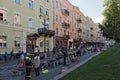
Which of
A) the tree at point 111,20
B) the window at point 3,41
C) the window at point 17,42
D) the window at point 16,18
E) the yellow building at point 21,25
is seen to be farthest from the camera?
the tree at point 111,20

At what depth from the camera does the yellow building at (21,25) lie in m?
36.2

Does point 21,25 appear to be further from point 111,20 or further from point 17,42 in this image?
point 111,20

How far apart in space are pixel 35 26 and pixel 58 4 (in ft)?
52.0

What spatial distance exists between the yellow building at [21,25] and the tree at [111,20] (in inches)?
894

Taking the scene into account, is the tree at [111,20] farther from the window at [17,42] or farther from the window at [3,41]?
the window at [3,41]

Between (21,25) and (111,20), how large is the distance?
33290mm

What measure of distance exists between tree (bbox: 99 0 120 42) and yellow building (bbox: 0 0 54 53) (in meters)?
22.7

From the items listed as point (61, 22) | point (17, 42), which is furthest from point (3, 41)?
point (61, 22)

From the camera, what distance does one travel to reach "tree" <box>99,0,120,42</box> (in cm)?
6719

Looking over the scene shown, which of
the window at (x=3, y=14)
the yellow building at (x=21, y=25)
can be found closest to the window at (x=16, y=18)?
the yellow building at (x=21, y=25)

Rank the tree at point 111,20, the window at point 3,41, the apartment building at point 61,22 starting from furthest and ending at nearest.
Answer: the tree at point 111,20
the apartment building at point 61,22
the window at point 3,41

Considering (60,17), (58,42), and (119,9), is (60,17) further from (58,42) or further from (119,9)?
(119,9)

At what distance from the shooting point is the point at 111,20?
222 ft

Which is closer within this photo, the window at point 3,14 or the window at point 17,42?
the window at point 3,14
